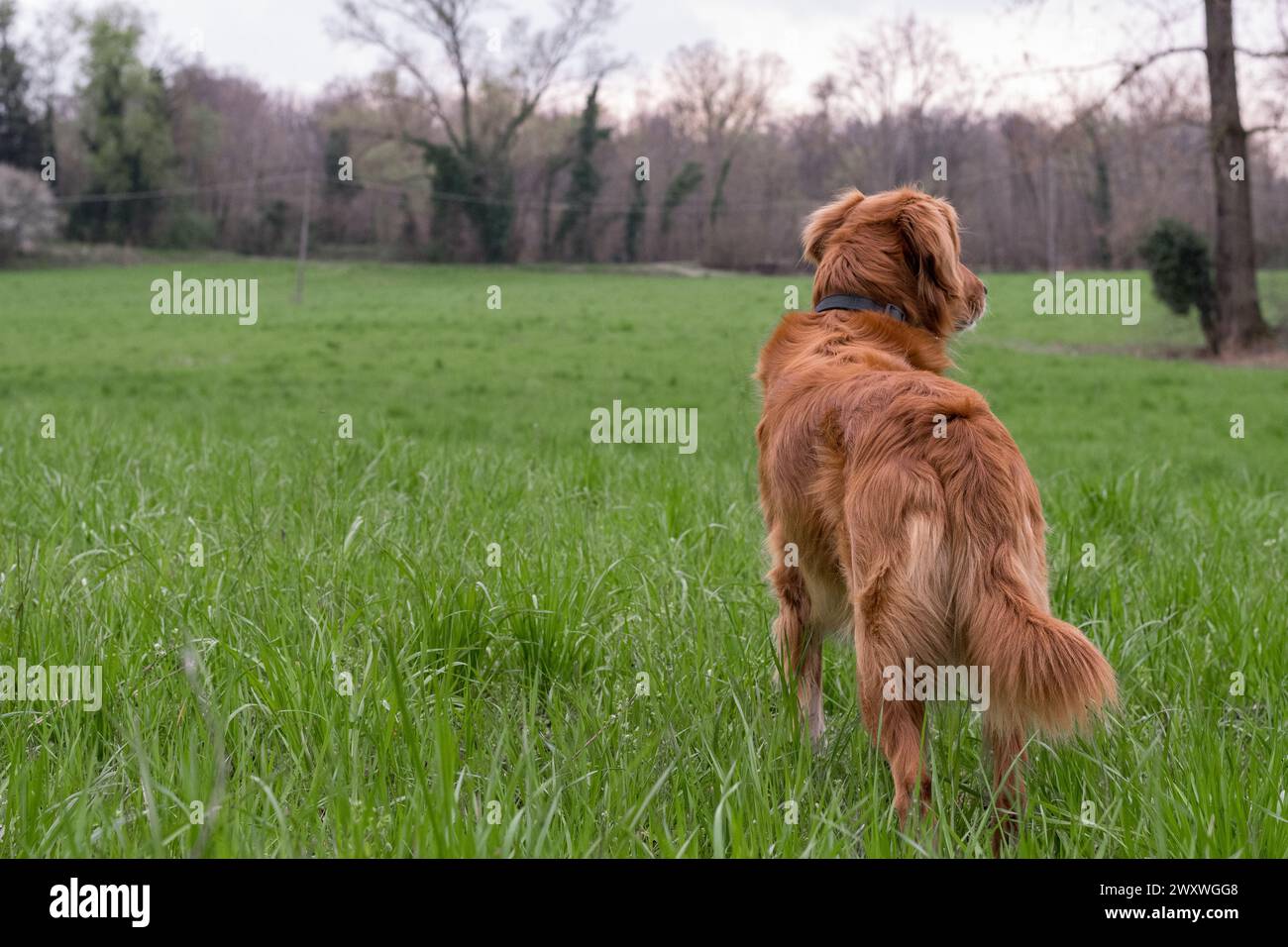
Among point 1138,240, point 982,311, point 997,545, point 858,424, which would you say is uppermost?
point 1138,240

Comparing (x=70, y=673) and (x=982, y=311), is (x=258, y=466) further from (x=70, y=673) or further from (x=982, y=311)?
(x=982, y=311)

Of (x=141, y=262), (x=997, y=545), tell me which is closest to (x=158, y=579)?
(x=997, y=545)

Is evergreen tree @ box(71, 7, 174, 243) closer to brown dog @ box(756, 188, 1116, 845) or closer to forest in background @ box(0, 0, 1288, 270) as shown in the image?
forest in background @ box(0, 0, 1288, 270)

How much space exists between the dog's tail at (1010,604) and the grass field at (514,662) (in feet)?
0.87

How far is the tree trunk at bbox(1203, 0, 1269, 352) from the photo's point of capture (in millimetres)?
17469

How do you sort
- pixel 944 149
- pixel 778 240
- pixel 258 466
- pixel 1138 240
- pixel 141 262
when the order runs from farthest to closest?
pixel 141 262 < pixel 778 240 < pixel 944 149 < pixel 1138 240 < pixel 258 466

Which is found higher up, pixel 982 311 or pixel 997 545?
pixel 982 311

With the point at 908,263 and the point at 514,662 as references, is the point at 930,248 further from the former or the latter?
the point at 514,662

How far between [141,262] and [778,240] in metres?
24.1

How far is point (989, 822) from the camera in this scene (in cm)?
225

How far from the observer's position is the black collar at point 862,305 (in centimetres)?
306

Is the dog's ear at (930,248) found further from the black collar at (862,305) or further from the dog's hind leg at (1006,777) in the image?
the dog's hind leg at (1006,777)

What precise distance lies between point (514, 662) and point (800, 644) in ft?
2.90
